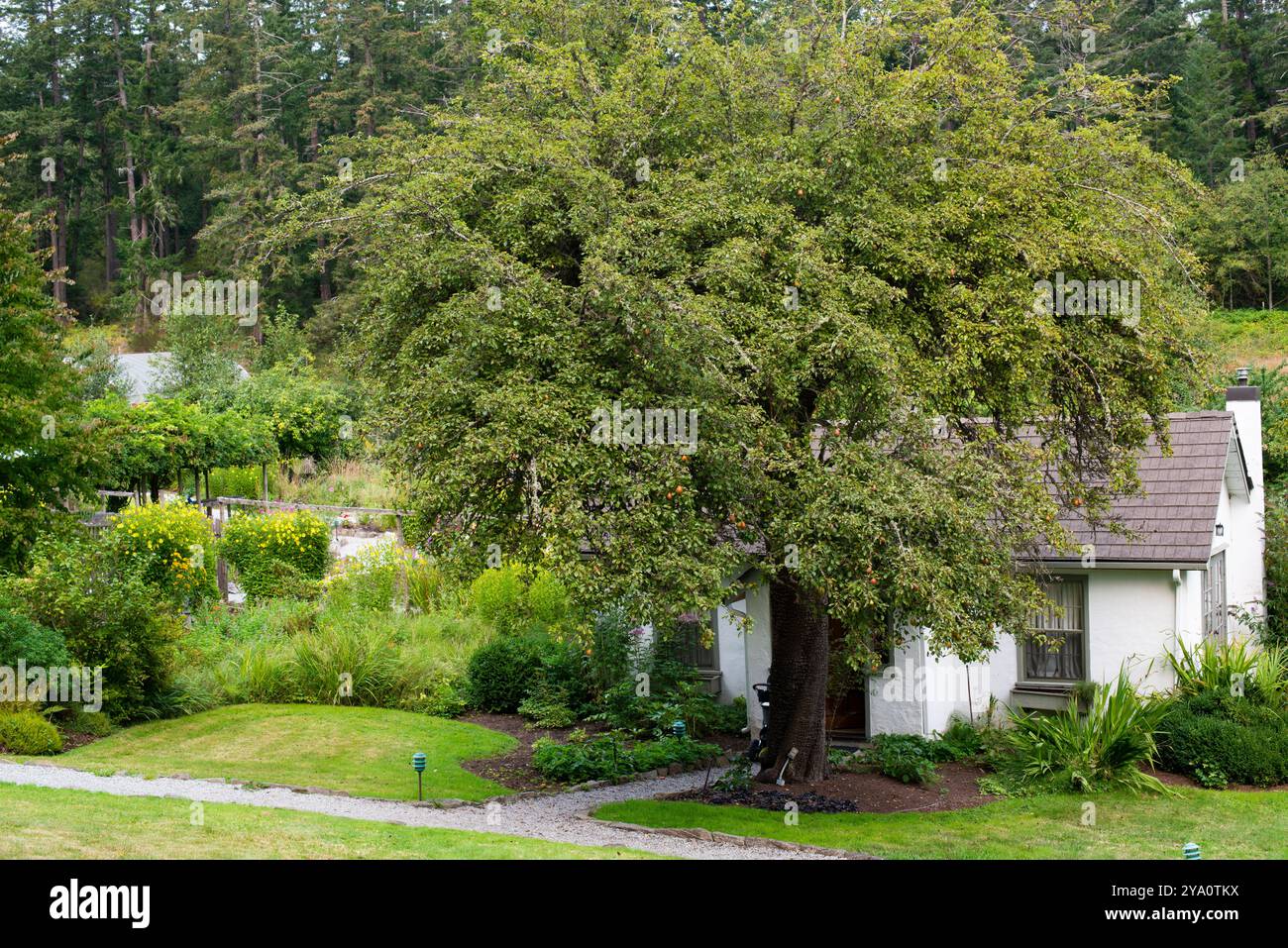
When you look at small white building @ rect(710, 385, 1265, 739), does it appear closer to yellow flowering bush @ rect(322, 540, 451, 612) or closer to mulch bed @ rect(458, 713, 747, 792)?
mulch bed @ rect(458, 713, 747, 792)

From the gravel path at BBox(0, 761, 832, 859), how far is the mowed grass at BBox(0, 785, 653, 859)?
843 mm

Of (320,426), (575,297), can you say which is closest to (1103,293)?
(575,297)

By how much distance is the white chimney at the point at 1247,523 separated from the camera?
2028 cm

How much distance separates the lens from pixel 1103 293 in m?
13.7

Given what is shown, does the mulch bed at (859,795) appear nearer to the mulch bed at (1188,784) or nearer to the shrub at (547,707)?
the mulch bed at (1188,784)

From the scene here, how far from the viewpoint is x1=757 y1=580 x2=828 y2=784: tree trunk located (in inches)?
605

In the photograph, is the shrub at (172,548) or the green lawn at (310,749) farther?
the shrub at (172,548)

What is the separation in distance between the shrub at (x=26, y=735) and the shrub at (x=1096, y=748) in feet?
42.3

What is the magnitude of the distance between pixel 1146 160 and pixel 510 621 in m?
13.4

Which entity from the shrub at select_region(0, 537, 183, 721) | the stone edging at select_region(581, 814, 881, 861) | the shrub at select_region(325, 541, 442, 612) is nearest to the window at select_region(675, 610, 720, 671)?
the shrub at select_region(325, 541, 442, 612)

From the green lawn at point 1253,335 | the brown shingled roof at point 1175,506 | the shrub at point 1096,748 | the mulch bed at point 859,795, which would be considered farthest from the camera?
the green lawn at point 1253,335

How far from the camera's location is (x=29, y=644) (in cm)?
1598

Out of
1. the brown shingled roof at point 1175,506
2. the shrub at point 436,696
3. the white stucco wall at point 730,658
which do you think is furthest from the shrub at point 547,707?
the brown shingled roof at point 1175,506

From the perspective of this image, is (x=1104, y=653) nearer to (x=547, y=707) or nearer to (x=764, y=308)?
(x=547, y=707)
